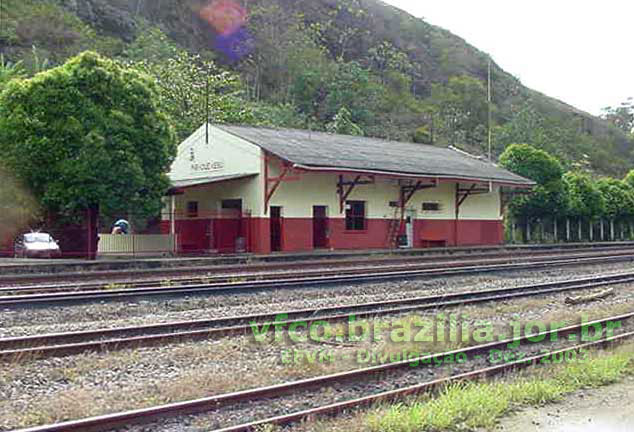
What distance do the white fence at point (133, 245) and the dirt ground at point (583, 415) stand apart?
76.5ft

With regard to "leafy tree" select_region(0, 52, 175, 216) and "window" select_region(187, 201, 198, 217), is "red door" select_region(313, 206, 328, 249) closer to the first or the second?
"window" select_region(187, 201, 198, 217)

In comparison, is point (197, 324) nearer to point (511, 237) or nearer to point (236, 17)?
point (511, 237)

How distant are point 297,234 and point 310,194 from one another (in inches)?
74.2

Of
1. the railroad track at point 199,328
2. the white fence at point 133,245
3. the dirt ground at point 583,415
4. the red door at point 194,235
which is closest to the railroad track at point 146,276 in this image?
the railroad track at point 199,328

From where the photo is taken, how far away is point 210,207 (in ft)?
106

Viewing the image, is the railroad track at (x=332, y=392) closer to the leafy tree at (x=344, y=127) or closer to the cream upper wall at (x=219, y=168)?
the cream upper wall at (x=219, y=168)

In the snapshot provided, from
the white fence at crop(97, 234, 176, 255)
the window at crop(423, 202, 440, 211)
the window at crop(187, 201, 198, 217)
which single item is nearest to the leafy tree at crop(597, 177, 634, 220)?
the window at crop(423, 202, 440, 211)

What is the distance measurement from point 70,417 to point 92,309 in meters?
6.80

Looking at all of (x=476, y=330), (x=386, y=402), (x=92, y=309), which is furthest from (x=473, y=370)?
(x=92, y=309)

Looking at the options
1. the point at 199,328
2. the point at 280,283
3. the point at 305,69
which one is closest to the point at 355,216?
the point at 280,283

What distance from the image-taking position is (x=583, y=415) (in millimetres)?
6625

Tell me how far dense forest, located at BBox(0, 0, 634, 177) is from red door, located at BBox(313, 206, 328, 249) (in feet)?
35.8

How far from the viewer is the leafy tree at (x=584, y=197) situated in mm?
44625

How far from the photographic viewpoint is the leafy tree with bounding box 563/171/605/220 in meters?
44.6
